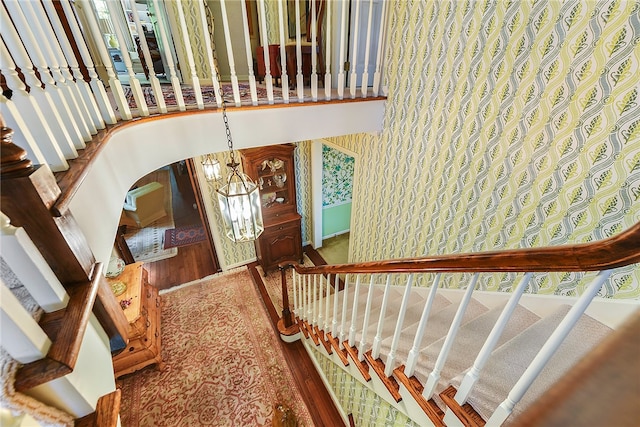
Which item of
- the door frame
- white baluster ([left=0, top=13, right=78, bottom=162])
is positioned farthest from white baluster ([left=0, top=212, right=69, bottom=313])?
the door frame

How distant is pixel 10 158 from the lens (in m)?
0.42

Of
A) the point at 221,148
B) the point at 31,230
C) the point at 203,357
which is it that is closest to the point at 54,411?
the point at 31,230

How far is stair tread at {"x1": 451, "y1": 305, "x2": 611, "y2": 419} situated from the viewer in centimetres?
90

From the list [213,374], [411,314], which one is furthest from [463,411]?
[213,374]

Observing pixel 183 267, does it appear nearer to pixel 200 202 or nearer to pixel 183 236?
pixel 183 236

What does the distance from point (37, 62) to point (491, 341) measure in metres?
1.62

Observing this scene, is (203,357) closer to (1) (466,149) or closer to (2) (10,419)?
(2) (10,419)

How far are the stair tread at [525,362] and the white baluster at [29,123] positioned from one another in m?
1.47

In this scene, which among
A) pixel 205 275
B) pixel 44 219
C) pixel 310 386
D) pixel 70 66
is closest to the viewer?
pixel 44 219

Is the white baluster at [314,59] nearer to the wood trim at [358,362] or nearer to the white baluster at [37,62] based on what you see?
the white baluster at [37,62]

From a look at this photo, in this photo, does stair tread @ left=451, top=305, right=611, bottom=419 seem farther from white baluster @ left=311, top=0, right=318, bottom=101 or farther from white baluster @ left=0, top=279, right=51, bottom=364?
white baluster @ left=311, top=0, right=318, bottom=101

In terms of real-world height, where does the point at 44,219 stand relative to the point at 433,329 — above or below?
above

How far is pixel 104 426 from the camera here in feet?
1.57

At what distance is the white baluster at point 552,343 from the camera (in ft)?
1.77
